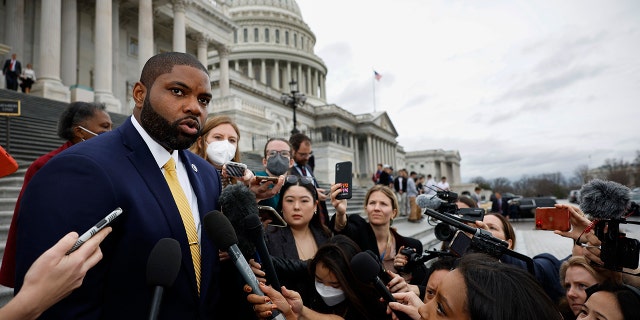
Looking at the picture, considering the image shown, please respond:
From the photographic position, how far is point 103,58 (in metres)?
19.8

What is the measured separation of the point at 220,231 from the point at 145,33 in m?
24.6

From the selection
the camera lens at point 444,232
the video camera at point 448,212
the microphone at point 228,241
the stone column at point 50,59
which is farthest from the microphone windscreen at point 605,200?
the stone column at point 50,59

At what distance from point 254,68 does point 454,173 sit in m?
68.7

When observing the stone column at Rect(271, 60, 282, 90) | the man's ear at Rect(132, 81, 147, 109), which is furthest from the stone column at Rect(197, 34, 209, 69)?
the stone column at Rect(271, 60, 282, 90)

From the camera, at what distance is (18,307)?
1.15m

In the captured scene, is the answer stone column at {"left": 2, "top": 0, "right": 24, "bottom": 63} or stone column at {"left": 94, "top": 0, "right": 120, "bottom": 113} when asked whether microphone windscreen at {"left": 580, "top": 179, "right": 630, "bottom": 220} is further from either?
stone column at {"left": 2, "top": 0, "right": 24, "bottom": 63}

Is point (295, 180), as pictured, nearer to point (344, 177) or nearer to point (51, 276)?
point (344, 177)

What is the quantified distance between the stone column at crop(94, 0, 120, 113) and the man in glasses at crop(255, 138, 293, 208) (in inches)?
723

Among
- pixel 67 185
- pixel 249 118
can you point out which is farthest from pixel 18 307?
pixel 249 118

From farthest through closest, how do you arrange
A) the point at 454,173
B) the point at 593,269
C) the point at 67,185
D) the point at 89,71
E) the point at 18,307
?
the point at 454,173
the point at 89,71
the point at 593,269
the point at 67,185
the point at 18,307

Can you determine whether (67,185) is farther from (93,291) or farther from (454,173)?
(454,173)

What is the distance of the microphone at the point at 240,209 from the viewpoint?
1869mm

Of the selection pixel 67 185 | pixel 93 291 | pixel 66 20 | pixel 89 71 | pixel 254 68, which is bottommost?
pixel 93 291

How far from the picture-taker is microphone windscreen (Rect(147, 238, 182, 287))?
1312 millimetres
